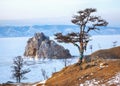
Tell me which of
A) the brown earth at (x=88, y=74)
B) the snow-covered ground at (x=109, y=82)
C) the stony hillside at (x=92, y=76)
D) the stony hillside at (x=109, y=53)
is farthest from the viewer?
the stony hillside at (x=109, y=53)

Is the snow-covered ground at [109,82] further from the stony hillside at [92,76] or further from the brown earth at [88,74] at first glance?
the brown earth at [88,74]

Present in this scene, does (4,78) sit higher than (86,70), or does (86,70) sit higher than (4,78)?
(86,70)

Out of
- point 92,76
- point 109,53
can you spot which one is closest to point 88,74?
point 92,76

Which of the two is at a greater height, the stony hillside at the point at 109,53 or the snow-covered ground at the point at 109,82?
the snow-covered ground at the point at 109,82

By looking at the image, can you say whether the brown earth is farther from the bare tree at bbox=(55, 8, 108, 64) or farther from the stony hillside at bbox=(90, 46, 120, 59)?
the stony hillside at bbox=(90, 46, 120, 59)

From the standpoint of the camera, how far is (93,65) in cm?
5116

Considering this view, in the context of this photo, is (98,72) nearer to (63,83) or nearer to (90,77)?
(90,77)

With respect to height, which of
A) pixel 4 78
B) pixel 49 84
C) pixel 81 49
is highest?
pixel 81 49

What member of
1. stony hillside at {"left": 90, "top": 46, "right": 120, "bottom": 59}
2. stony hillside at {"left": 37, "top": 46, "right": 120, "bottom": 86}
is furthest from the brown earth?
stony hillside at {"left": 90, "top": 46, "right": 120, "bottom": 59}

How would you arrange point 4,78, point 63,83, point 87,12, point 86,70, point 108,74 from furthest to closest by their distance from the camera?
1. point 4,78
2. point 87,12
3. point 86,70
4. point 63,83
5. point 108,74

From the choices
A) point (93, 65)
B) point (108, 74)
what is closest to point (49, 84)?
point (93, 65)

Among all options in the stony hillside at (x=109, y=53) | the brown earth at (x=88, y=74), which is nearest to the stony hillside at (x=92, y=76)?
the brown earth at (x=88, y=74)

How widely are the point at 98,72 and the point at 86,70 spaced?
13.7ft

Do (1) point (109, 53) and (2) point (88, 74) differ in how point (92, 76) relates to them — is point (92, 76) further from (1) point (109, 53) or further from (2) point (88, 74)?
(1) point (109, 53)
